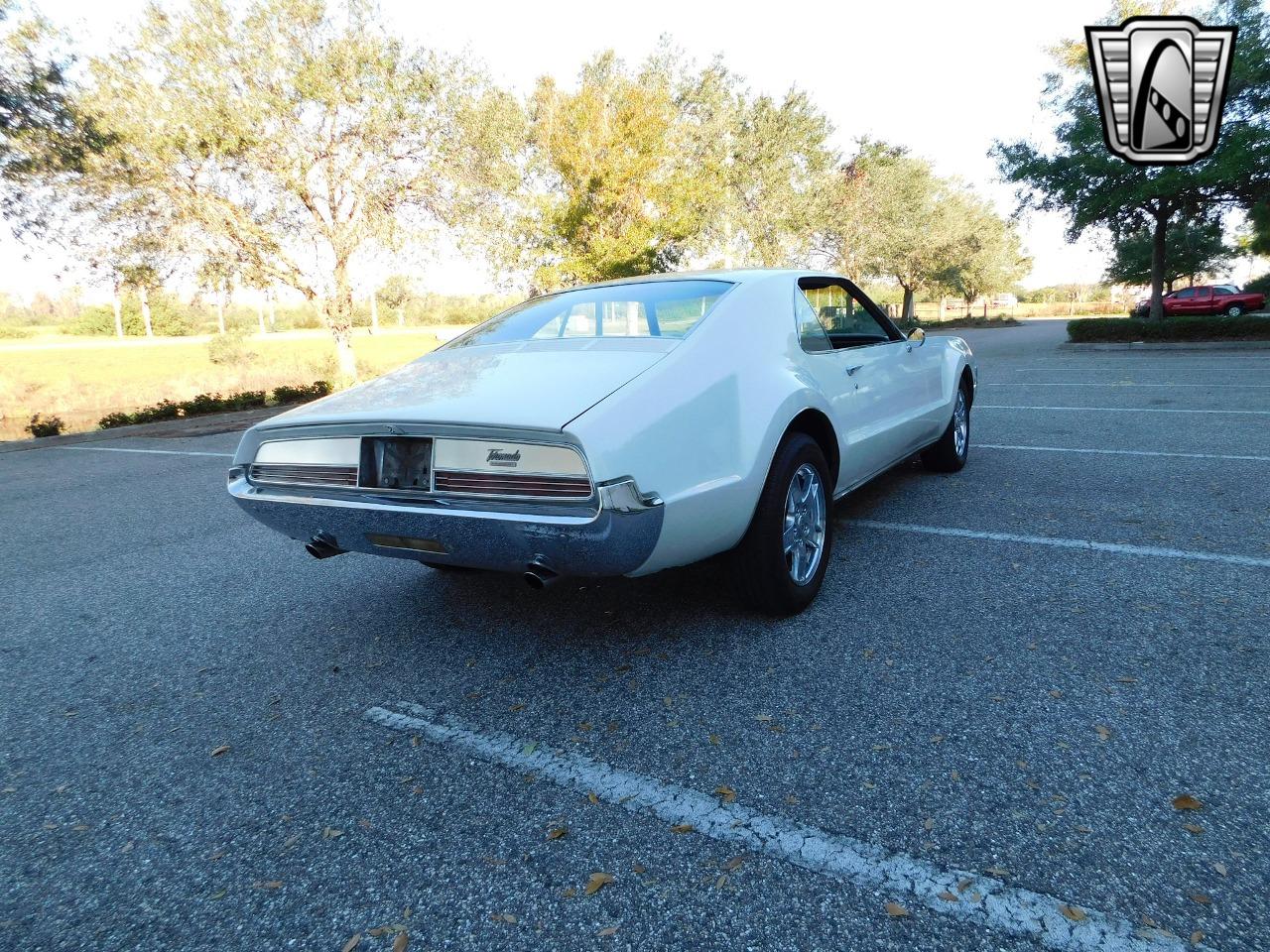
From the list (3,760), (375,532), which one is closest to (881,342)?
(375,532)

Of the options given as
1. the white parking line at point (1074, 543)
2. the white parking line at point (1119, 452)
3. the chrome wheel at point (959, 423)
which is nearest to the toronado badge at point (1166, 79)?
the white parking line at point (1119, 452)

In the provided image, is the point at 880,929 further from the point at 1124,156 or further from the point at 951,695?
the point at 1124,156

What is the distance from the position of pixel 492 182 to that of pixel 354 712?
16673mm

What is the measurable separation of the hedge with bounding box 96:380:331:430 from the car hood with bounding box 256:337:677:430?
522 inches

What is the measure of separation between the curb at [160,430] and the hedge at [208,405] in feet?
0.93

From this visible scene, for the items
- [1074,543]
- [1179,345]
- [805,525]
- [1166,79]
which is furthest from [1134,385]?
[805,525]

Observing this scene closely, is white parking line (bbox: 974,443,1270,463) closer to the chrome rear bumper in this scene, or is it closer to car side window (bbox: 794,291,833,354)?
car side window (bbox: 794,291,833,354)

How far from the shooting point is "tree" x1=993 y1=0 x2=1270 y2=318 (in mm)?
17141

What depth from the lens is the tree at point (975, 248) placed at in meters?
Result: 39.8

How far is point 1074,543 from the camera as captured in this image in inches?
159

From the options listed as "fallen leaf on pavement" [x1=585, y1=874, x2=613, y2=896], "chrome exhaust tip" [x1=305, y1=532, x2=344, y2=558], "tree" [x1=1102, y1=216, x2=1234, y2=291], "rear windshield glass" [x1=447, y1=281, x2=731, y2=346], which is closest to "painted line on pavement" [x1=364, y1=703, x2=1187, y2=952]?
"fallen leaf on pavement" [x1=585, y1=874, x2=613, y2=896]

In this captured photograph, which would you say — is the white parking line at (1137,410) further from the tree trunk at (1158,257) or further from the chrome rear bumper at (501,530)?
the tree trunk at (1158,257)

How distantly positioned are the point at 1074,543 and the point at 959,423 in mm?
1984

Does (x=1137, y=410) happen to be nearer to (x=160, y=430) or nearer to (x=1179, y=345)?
(x=1179, y=345)
